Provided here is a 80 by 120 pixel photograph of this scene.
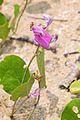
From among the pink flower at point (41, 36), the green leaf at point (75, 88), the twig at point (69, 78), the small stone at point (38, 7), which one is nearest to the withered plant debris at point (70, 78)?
the twig at point (69, 78)

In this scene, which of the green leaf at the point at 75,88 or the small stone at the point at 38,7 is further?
the small stone at the point at 38,7

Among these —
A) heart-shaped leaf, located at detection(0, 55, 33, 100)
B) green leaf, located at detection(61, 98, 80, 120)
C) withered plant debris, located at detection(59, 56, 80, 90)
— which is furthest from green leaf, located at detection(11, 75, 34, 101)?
withered plant debris, located at detection(59, 56, 80, 90)

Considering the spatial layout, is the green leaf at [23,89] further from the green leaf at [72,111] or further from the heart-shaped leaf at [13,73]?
the green leaf at [72,111]

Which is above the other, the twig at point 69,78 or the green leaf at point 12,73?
the green leaf at point 12,73

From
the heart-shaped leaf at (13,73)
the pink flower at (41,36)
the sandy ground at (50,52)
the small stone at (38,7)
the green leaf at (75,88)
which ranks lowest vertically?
the sandy ground at (50,52)

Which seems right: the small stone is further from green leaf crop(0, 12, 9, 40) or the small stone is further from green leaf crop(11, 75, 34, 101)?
green leaf crop(11, 75, 34, 101)

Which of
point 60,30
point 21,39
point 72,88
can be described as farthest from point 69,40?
point 72,88
